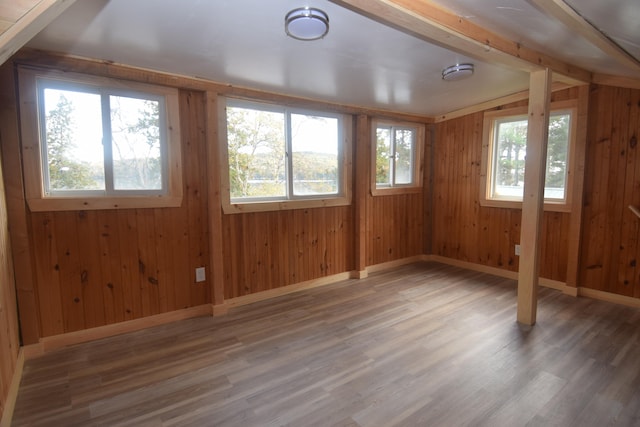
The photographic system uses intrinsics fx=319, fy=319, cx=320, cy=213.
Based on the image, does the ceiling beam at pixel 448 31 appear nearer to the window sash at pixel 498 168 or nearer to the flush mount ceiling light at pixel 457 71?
the flush mount ceiling light at pixel 457 71

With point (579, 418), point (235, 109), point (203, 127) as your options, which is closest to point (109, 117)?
point (203, 127)

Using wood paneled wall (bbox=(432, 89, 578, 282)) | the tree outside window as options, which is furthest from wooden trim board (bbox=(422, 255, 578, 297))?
the tree outside window

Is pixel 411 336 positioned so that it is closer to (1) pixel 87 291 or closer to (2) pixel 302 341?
(2) pixel 302 341

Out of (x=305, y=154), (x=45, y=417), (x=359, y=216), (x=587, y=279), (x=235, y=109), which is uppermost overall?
(x=235, y=109)

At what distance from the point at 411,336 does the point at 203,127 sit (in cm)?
256

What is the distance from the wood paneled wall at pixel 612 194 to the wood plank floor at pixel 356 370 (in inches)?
14.4

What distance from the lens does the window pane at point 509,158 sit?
12.8 ft

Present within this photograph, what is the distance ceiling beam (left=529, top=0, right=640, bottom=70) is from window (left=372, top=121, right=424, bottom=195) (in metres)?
2.33

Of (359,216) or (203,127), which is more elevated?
(203,127)

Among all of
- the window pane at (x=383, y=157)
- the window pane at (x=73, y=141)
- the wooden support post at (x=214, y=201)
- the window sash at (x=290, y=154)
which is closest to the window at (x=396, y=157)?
the window pane at (x=383, y=157)

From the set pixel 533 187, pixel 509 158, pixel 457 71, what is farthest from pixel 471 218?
pixel 457 71

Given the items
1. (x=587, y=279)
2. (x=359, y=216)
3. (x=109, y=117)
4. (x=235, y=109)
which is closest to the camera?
(x=109, y=117)

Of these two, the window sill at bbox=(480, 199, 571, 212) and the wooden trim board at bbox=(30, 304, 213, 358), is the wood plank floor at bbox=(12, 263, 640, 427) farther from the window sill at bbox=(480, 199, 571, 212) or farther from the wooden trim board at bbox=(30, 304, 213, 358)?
the window sill at bbox=(480, 199, 571, 212)

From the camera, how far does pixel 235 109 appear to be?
10.3ft
